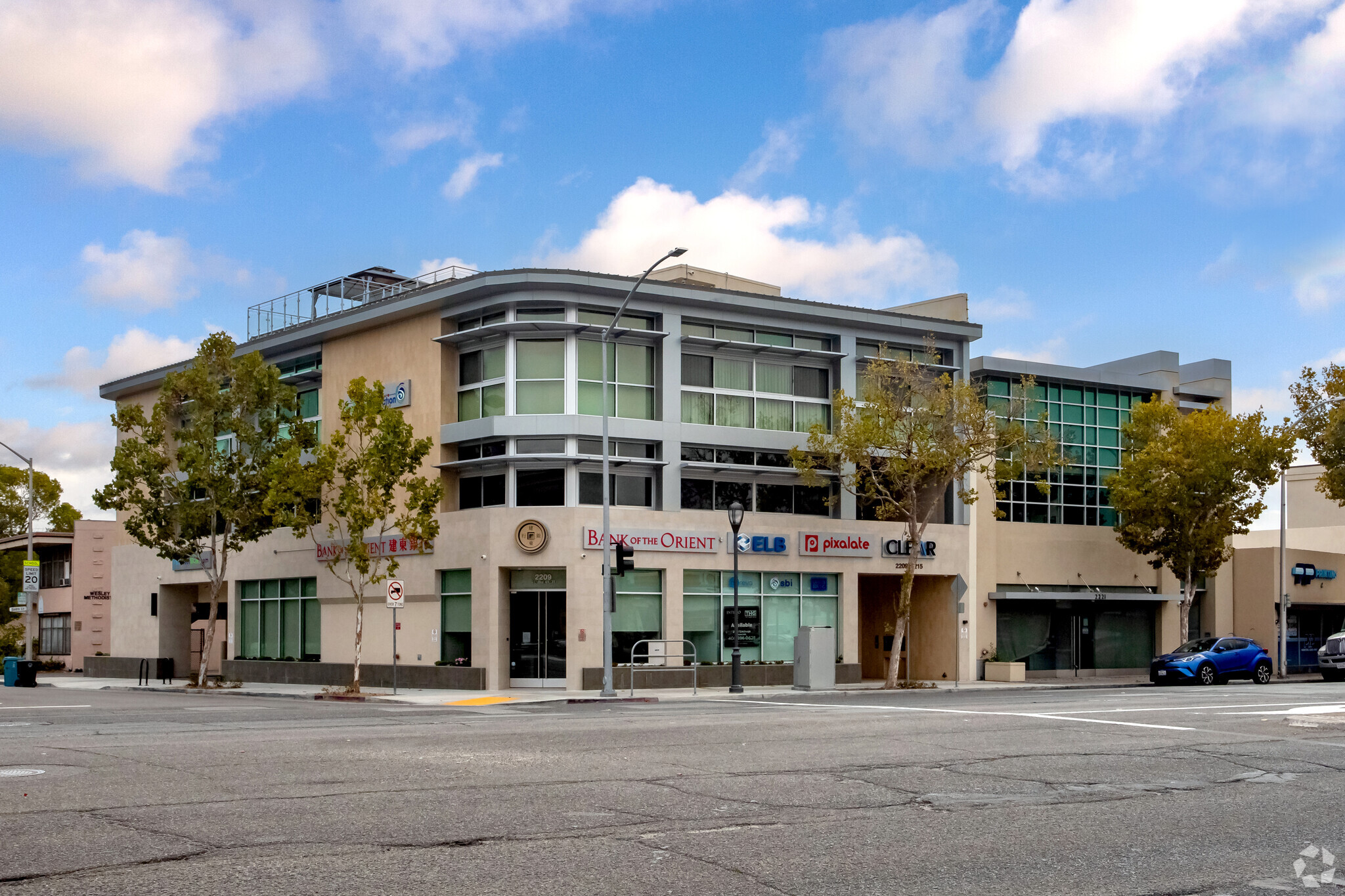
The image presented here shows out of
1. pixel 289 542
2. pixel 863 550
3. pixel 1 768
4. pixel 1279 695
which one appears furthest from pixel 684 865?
pixel 289 542

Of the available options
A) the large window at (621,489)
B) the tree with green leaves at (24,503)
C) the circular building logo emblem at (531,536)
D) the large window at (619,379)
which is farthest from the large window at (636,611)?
the tree with green leaves at (24,503)

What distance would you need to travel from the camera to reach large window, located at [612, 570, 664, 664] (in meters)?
35.0

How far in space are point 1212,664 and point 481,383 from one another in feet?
75.1

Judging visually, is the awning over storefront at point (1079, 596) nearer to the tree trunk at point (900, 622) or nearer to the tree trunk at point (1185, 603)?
the tree trunk at point (1185, 603)

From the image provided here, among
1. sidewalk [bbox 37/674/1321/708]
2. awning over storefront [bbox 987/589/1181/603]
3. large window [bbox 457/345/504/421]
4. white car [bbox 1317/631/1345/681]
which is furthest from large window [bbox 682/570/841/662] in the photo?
white car [bbox 1317/631/1345/681]

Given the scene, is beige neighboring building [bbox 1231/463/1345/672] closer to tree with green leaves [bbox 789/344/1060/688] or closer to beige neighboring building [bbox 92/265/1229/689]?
beige neighboring building [bbox 92/265/1229/689]

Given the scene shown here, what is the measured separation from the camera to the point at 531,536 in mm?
34344

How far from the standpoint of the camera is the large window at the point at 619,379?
35.3 m

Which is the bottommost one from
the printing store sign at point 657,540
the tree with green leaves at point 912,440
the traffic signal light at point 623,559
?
the traffic signal light at point 623,559

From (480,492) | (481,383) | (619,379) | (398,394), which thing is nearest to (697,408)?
(619,379)

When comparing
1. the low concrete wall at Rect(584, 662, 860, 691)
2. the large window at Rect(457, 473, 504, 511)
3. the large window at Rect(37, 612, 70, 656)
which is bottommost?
the large window at Rect(37, 612, 70, 656)

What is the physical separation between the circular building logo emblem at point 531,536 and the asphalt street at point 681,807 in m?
14.3

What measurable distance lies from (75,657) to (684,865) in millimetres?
54915

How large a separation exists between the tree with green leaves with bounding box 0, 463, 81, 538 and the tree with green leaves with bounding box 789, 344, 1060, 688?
198 ft
